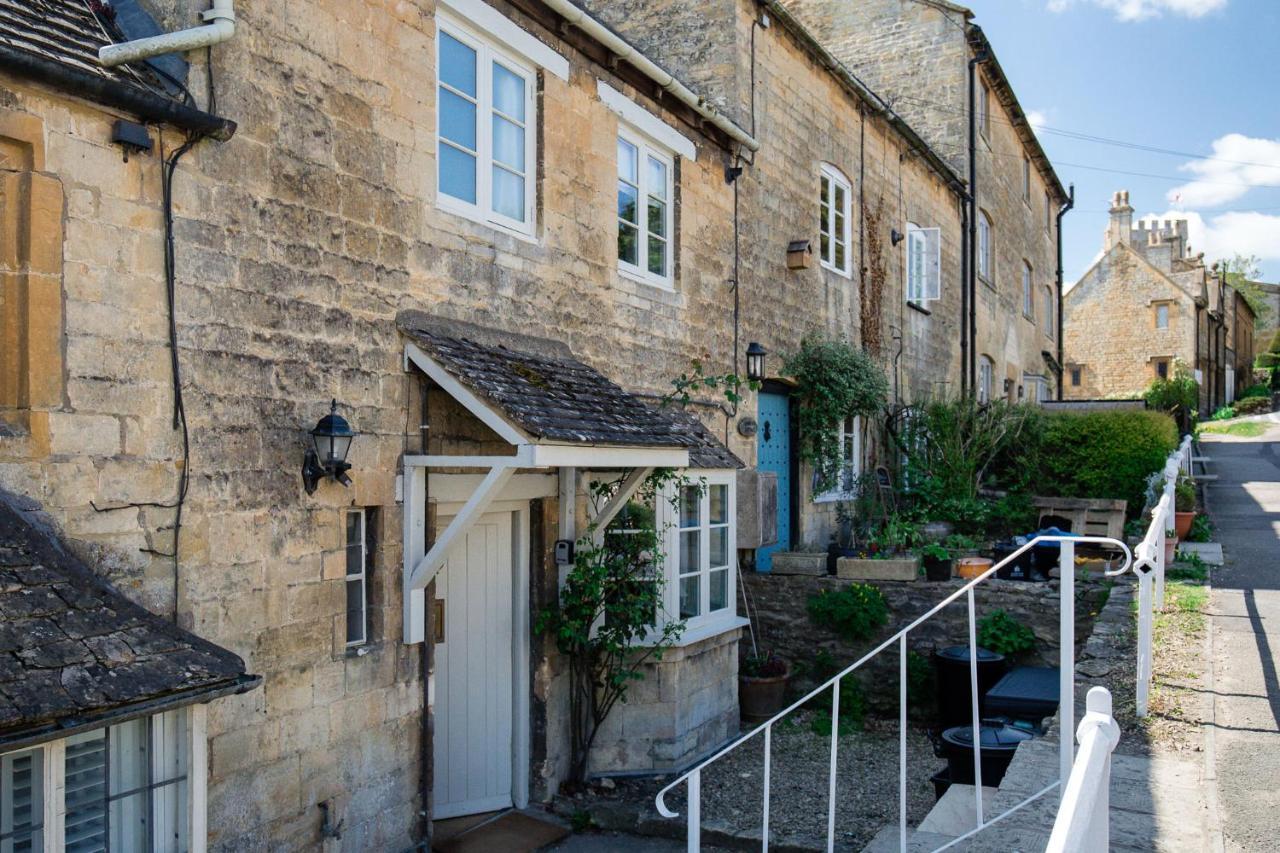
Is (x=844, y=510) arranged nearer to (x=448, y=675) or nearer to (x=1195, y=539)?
(x=1195, y=539)

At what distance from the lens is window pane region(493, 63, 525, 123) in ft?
22.8

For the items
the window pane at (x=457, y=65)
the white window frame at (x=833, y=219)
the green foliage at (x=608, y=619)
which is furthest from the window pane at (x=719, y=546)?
the window pane at (x=457, y=65)

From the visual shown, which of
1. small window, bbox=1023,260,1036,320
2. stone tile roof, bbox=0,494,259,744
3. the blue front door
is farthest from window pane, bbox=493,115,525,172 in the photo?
small window, bbox=1023,260,1036,320

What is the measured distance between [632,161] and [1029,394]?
706 inches

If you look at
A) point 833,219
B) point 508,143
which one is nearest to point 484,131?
point 508,143

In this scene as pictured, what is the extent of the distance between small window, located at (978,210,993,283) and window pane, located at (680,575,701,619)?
12483 millimetres

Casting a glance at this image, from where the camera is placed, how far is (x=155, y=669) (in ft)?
12.4

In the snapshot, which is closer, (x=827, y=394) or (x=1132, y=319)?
(x=827, y=394)

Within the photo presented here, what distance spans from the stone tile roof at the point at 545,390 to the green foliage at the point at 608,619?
95 cm

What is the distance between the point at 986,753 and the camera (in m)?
5.85

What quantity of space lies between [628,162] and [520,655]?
4241mm

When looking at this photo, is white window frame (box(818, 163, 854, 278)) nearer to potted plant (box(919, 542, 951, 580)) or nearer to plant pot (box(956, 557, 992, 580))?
potted plant (box(919, 542, 951, 580))

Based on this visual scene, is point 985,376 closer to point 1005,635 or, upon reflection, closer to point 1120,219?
point 1005,635

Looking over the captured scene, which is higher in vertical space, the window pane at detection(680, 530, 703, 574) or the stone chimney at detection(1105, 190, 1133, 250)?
the stone chimney at detection(1105, 190, 1133, 250)
